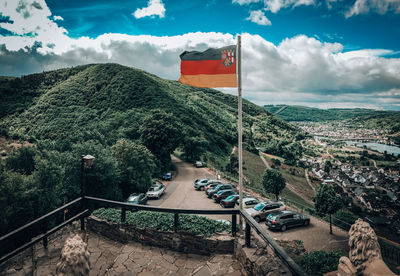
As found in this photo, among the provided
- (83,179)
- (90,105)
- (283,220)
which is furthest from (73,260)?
(90,105)

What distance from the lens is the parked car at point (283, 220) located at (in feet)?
45.1

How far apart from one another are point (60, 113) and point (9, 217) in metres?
47.7

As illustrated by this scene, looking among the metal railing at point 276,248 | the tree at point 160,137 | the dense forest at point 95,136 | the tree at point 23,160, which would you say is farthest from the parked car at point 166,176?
the metal railing at point 276,248

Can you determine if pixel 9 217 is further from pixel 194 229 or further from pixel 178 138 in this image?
pixel 178 138

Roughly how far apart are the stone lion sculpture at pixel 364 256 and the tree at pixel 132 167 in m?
20.7

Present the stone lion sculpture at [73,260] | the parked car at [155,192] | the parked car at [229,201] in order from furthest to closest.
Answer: the parked car at [155,192]
the parked car at [229,201]
the stone lion sculpture at [73,260]

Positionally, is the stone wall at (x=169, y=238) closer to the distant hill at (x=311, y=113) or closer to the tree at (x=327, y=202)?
the tree at (x=327, y=202)

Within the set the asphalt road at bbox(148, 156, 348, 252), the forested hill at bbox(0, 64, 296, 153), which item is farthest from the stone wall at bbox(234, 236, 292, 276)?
the forested hill at bbox(0, 64, 296, 153)

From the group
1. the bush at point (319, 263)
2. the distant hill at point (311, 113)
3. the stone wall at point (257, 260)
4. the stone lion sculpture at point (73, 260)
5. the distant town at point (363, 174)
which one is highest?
the distant hill at point (311, 113)

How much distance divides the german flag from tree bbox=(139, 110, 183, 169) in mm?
25865

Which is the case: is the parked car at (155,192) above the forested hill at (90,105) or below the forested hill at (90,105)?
below

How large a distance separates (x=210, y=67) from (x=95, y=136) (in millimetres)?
28851

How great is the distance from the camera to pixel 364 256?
8.79 feet

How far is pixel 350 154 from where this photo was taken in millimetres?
102750
